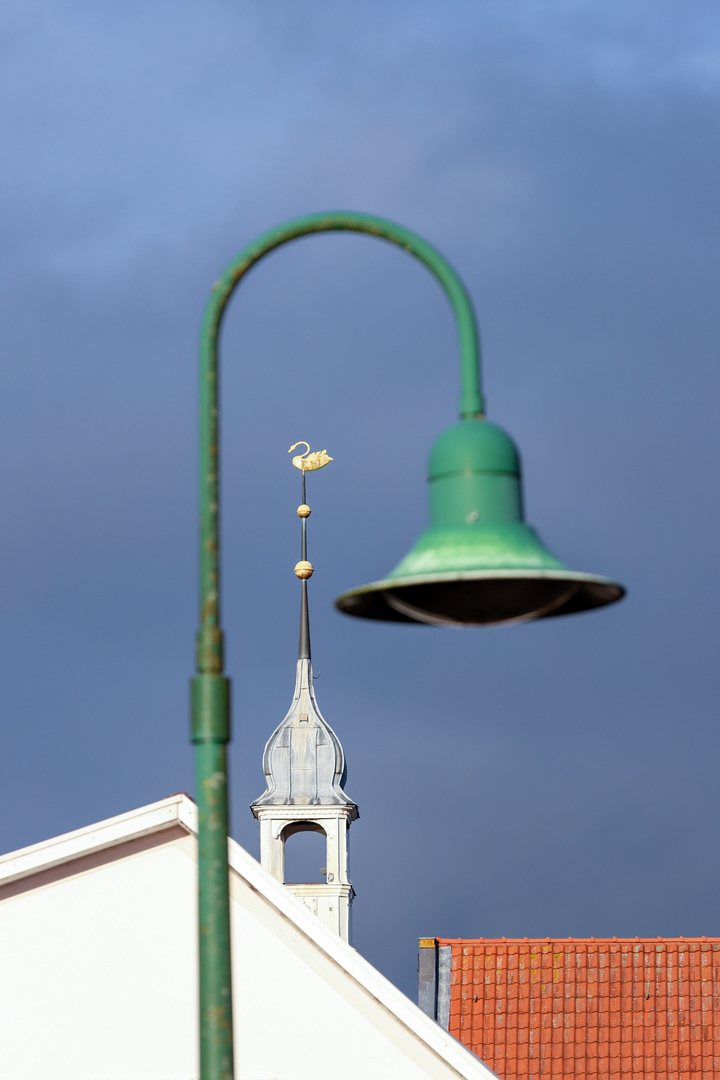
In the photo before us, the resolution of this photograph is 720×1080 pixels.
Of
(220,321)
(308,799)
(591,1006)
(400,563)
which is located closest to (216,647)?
(400,563)

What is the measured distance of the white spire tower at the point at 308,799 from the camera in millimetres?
27828

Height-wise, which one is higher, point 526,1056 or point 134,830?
point 134,830

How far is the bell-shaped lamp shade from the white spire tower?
21.3 meters

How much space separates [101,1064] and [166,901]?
155 centimetres

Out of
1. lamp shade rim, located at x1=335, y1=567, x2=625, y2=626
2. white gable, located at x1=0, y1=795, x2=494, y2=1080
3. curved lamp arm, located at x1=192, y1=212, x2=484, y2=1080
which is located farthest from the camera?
white gable, located at x1=0, y1=795, x2=494, y2=1080

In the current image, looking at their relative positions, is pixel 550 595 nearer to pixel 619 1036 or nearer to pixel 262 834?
pixel 619 1036

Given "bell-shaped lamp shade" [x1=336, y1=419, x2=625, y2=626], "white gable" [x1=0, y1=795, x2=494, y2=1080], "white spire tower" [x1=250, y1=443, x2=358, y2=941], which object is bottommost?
"white gable" [x1=0, y1=795, x2=494, y2=1080]

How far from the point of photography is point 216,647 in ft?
20.9

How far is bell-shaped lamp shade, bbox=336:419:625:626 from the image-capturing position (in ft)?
20.4

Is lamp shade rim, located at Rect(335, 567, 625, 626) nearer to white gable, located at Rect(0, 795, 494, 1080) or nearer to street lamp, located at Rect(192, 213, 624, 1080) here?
street lamp, located at Rect(192, 213, 624, 1080)

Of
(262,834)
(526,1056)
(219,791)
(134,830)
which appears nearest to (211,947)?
(219,791)

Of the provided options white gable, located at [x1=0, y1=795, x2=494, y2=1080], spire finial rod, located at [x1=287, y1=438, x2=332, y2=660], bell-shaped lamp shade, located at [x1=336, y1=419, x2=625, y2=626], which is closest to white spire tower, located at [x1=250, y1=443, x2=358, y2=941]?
spire finial rod, located at [x1=287, y1=438, x2=332, y2=660]

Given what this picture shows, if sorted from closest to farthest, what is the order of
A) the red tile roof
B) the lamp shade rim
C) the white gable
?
the lamp shade rim
the white gable
the red tile roof

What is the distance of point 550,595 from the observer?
6891 mm
